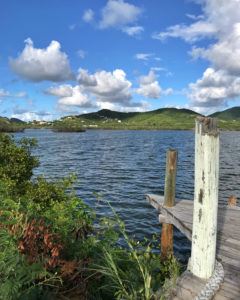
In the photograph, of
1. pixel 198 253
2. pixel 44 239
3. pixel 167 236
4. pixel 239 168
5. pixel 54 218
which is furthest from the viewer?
pixel 239 168

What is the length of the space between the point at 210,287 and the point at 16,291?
3.25 metres

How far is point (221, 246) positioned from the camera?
25.3 feet

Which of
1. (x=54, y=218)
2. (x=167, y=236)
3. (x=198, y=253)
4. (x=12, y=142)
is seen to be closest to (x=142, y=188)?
(x=12, y=142)

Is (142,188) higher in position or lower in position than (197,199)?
lower

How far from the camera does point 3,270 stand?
516 cm

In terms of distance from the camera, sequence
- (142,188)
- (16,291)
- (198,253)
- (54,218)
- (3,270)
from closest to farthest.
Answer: (16,291) → (3,270) → (198,253) → (54,218) → (142,188)

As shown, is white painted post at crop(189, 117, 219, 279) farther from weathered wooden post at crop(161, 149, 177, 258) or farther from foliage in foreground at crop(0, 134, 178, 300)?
weathered wooden post at crop(161, 149, 177, 258)

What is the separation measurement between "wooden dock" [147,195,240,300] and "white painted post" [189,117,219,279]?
33 centimetres

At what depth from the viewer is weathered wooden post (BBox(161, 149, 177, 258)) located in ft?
35.9

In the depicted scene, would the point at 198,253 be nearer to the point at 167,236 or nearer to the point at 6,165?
the point at 167,236

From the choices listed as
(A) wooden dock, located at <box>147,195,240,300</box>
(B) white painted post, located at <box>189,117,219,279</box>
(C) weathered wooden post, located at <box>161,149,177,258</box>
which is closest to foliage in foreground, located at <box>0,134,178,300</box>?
(A) wooden dock, located at <box>147,195,240,300</box>

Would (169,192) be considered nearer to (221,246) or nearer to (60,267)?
(221,246)

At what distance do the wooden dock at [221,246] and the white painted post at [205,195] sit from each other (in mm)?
333

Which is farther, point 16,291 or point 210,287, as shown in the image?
point 210,287
